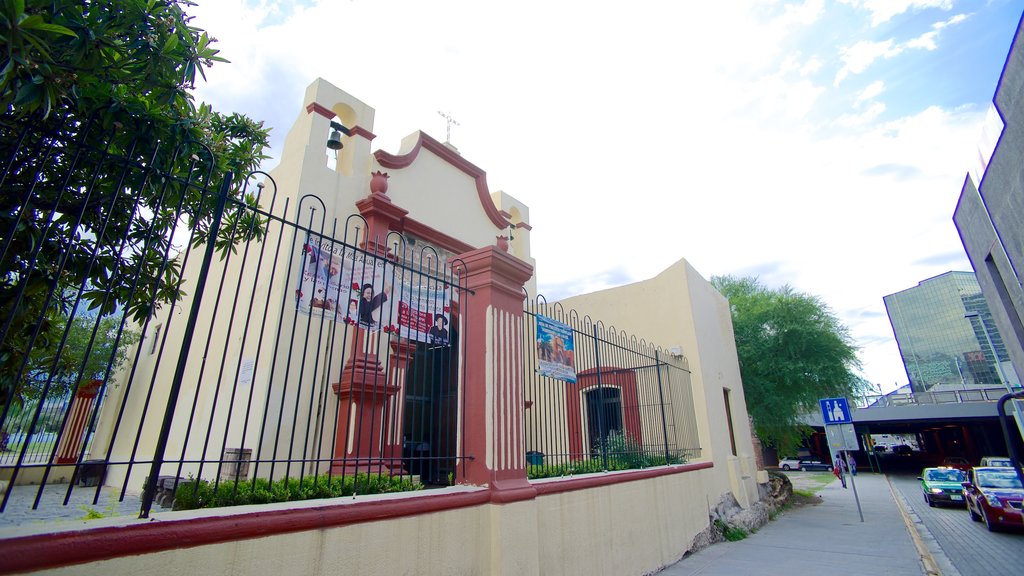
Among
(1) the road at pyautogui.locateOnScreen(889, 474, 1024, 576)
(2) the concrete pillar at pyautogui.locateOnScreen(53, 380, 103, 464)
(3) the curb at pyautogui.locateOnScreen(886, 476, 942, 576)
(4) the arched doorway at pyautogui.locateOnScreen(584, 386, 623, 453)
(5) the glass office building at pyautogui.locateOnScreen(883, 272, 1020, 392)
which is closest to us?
(4) the arched doorway at pyautogui.locateOnScreen(584, 386, 623, 453)

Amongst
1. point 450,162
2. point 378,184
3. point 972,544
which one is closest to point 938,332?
point 972,544

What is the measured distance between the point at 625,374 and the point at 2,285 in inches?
301

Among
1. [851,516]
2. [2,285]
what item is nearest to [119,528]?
[2,285]

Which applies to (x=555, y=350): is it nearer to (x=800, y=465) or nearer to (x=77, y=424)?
(x=77, y=424)

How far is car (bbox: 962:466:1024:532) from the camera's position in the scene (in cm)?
998

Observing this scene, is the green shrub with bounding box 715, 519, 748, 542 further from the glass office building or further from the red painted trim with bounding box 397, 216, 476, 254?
the glass office building

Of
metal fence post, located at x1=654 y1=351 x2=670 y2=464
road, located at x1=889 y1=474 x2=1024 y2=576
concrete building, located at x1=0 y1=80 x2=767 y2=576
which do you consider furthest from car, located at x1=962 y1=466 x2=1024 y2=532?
metal fence post, located at x1=654 y1=351 x2=670 y2=464

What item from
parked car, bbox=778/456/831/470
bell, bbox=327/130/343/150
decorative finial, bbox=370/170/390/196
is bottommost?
parked car, bbox=778/456/831/470

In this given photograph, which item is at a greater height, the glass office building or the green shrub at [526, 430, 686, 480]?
the glass office building

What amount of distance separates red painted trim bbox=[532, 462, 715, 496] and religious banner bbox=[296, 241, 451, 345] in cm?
183

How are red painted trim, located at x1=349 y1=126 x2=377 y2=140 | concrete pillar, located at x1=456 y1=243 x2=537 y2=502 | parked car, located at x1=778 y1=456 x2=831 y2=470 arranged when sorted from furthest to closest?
parked car, located at x1=778 y1=456 x2=831 y2=470 < red painted trim, located at x1=349 y1=126 x2=377 y2=140 < concrete pillar, located at x1=456 y1=243 x2=537 y2=502

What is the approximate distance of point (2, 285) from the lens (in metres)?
2.75

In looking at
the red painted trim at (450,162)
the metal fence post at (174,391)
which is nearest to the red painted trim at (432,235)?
the red painted trim at (450,162)

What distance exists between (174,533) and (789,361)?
666 inches
